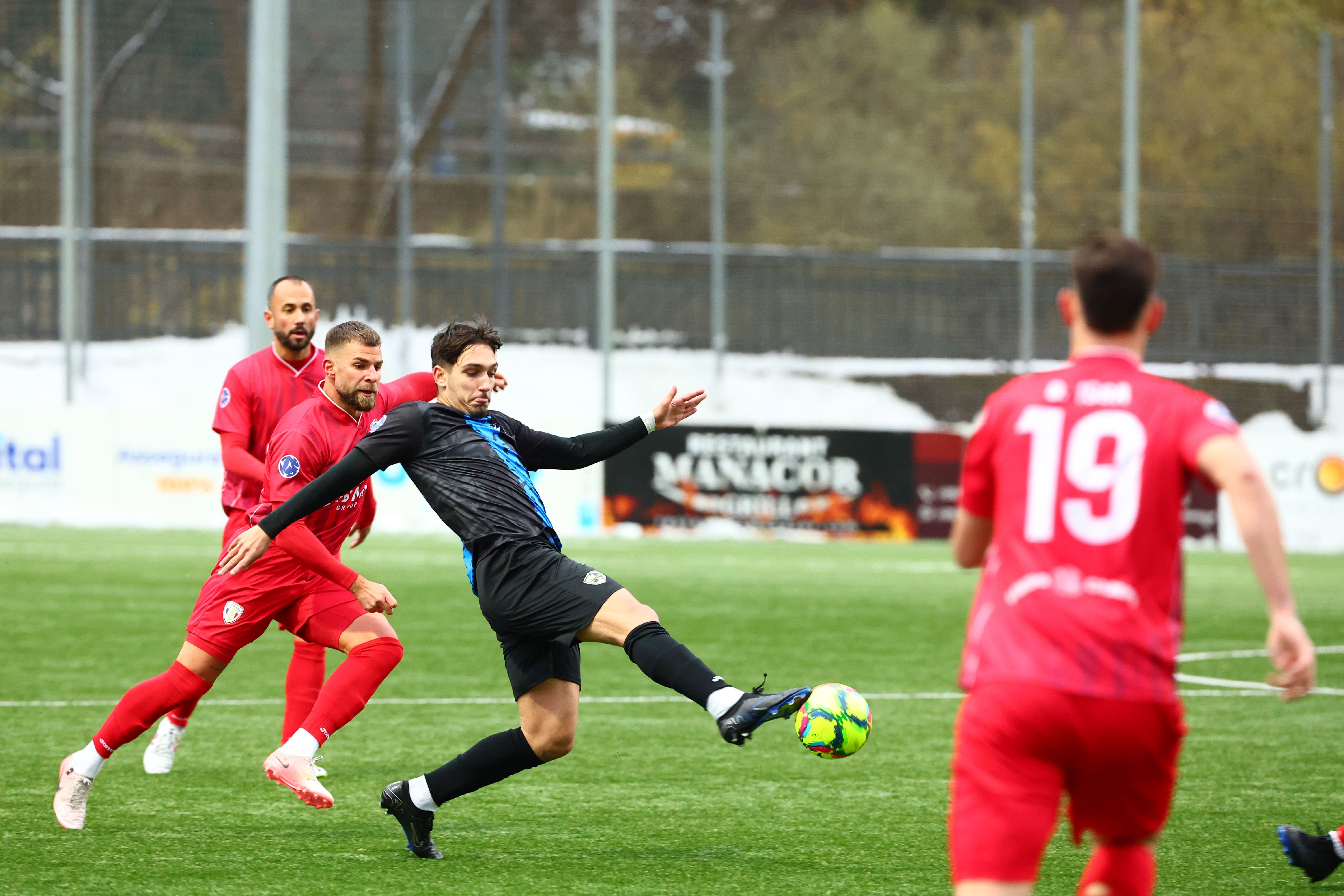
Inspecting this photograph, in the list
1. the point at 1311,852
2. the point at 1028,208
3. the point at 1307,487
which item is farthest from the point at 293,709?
the point at 1028,208

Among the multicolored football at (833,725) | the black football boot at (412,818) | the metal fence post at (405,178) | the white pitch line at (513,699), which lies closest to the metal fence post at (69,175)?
the metal fence post at (405,178)

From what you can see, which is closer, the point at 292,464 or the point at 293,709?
the point at 292,464

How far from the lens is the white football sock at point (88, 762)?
5.82 meters

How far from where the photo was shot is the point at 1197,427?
3.16 m

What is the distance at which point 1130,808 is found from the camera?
3.24 meters

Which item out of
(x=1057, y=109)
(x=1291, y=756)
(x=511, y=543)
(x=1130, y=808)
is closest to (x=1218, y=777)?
(x=1291, y=756)

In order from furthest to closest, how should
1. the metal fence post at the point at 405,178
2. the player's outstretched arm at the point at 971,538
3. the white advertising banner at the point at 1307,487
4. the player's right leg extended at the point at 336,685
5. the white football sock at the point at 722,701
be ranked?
1. the metal fence post at the point at 405,178
2. the white advertising banner at the point at 1307,487
3. the player's right leg extended at the point at 336,685
4. the white football sock at the point at 722,701
5. the player's outstretched arm at the point at 971,538

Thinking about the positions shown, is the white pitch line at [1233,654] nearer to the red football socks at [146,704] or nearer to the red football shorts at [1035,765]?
the red football socks at [146,704]

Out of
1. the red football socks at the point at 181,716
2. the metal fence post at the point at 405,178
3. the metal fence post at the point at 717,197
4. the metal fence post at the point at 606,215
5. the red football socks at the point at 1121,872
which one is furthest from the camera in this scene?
the metal fence post at the point at 405,178

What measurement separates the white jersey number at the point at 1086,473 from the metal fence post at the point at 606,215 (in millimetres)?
19133

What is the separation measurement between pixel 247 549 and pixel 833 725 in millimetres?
1824

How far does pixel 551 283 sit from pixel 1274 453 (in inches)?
390

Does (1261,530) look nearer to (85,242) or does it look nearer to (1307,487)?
(1307,487)

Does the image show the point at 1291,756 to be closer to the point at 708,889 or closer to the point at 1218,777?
the point at 1218,777
